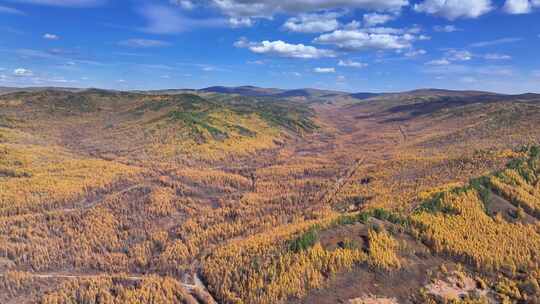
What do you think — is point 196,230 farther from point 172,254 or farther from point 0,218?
point 0,218

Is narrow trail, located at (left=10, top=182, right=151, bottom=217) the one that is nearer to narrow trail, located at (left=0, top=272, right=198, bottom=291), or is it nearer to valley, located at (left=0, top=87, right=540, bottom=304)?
valley, located at (left=0, top=87, right=540, bottom=304)

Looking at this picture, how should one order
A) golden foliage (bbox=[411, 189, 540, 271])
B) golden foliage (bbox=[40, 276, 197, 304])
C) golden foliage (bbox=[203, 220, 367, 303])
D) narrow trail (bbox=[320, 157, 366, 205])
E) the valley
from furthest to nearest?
narrow trail (bbox=[320, 157, 366, 205]) → golden foliage (bbox=[411, 189, 540, 271]) → golden foliage (bbox=[40, 276, 197, 304]) → the valley → golden foliage (bbox=[203, 220, 367, 303])

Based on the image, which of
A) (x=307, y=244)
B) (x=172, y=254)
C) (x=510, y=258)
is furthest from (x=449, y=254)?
(x=172, y=254)

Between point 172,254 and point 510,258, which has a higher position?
point 510,258

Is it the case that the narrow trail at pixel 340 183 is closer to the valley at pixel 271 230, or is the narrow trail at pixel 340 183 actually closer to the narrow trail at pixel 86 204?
the valley at pixel 271 230

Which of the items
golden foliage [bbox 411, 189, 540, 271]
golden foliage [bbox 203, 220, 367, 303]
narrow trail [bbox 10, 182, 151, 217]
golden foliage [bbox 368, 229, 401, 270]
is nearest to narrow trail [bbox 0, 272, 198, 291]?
golden foliage [bbox 203, 220, 367, 303]

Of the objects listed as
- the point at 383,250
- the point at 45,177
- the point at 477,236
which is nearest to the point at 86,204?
the point at 45,177

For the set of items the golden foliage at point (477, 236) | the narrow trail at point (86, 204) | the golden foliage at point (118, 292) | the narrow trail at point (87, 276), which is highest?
the golden foliage at point (477, 236)

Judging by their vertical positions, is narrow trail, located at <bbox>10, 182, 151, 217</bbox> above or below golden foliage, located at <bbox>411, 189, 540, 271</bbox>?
below

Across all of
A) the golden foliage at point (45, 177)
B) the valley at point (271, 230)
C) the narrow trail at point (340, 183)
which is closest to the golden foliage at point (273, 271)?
the valley at point (271, 230)

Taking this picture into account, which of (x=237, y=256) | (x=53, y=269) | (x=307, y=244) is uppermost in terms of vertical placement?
(x=307, y=244)

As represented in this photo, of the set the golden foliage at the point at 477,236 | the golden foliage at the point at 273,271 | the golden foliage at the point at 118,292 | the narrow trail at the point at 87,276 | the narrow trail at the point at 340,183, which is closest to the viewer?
the golden foliage at the point at 273,271
